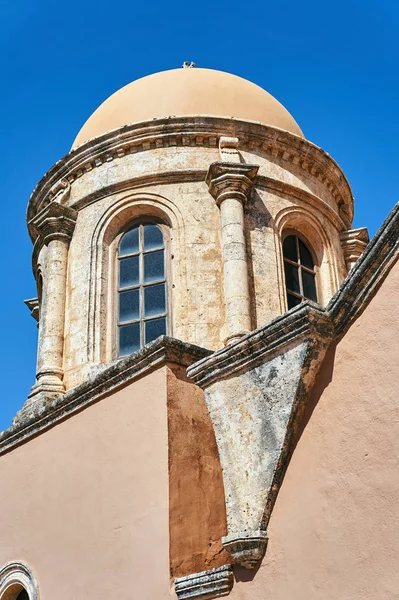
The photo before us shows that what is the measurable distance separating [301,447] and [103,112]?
285 inches

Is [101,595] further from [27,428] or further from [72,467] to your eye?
[27,428]

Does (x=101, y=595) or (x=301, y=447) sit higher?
(x=301, y=447)

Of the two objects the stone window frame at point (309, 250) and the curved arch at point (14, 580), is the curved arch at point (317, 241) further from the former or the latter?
the curved arch at point (14, 580)

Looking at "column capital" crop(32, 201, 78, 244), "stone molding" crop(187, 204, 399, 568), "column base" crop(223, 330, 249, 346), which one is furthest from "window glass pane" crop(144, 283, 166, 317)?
"stone molding" crop(187, 204, 399, 568)

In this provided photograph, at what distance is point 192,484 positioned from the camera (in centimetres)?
630

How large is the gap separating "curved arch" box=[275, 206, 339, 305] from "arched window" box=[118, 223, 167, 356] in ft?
5.17

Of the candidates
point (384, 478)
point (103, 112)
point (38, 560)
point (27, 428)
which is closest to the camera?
point (384, 478)

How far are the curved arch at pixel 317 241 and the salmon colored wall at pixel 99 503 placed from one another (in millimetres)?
4043

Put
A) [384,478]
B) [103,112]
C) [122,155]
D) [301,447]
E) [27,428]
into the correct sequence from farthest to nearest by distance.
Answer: [103,112], [122,155], [27,428], [301,447], [384,478]

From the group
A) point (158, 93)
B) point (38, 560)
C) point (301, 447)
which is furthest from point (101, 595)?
point (158, 93)

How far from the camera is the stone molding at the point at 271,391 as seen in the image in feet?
17.7

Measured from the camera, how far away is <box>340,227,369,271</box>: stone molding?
11.1 metres

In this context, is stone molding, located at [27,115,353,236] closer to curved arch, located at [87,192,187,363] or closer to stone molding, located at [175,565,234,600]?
curved arch, located at [87,192,187,363]

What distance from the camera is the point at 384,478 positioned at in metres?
4.87
